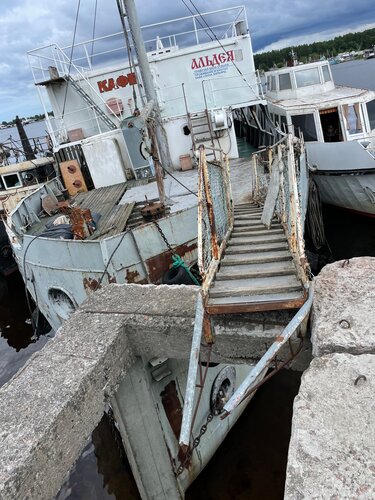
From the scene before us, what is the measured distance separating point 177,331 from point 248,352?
713 millimetres

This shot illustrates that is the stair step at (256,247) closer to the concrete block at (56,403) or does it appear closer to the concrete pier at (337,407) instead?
the concrete pier at (337,407)

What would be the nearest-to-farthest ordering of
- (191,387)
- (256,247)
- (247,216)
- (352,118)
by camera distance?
(191,387), (256,247), (247,216), (352,118)

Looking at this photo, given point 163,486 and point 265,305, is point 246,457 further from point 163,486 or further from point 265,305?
point 265,305

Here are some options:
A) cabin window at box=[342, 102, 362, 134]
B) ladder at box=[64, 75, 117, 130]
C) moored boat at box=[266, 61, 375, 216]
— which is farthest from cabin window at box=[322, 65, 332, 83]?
ladder at box=[64, 75, 117, 130]

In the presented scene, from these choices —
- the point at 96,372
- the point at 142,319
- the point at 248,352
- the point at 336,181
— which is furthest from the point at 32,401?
the point at 336,181

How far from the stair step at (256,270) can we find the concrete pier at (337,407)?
0.56m

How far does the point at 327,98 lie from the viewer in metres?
14.6

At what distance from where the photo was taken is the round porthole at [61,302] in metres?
8.09

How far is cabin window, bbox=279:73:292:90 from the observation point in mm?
16922

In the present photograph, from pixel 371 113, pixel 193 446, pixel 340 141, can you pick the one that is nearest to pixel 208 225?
pixel 193 446

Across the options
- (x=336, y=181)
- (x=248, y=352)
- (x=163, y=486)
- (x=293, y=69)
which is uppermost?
(x=293, y=69)

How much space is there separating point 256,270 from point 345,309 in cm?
114

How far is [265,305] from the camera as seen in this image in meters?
3.20

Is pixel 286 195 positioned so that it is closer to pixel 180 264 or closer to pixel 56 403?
pixel 180 264
